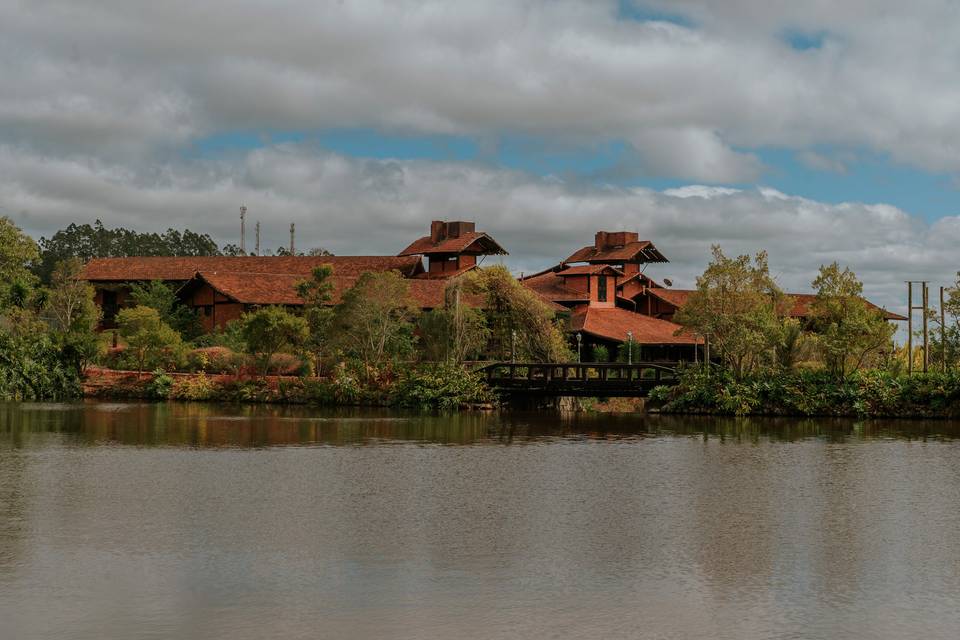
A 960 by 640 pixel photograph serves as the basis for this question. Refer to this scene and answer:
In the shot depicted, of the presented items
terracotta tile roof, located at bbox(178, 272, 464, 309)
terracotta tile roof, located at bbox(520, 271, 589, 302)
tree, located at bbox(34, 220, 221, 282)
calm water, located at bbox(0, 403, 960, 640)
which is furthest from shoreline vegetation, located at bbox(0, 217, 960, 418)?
tree, located at bbox(34, 220, 221, 282)

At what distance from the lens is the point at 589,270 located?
66.7 m

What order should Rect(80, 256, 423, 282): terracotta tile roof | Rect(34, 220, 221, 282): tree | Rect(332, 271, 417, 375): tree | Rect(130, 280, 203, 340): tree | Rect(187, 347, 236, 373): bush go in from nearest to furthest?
1. Rect(332, 271, 417, 375): tree
2. Rect(187, 347, 236, 373): bush
3. Rect(130, 280, 203, 340): tree
4. Rect(80, 256, 423, 282): terracotta tile roof
5. Rect(34, 220, 221, 282): tree

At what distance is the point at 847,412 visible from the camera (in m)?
42.0

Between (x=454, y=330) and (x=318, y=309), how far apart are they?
296 inches

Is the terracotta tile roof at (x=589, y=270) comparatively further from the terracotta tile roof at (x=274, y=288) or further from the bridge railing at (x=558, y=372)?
the bridge railing at (x=558, y=372)

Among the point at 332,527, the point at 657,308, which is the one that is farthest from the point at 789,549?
the point at 657,308

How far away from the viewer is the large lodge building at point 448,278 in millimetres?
60625

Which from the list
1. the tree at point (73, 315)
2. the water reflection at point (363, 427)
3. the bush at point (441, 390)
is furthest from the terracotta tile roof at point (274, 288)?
the water reflection at point (363, 427)

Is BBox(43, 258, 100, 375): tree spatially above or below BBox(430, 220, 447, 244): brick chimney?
below

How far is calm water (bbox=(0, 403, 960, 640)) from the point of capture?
40.3ft

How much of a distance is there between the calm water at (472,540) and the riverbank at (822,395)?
11.5 metres

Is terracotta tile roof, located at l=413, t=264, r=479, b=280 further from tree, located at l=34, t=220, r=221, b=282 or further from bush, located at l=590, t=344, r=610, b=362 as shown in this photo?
tree, located at l=34, t=220, r=221, b=282

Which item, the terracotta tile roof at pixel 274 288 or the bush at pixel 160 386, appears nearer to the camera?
the bush at pixel 160 386

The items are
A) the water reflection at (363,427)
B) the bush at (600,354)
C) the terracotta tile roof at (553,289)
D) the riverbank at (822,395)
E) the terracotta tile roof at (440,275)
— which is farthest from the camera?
the terracotta tile roof at (440,275)
